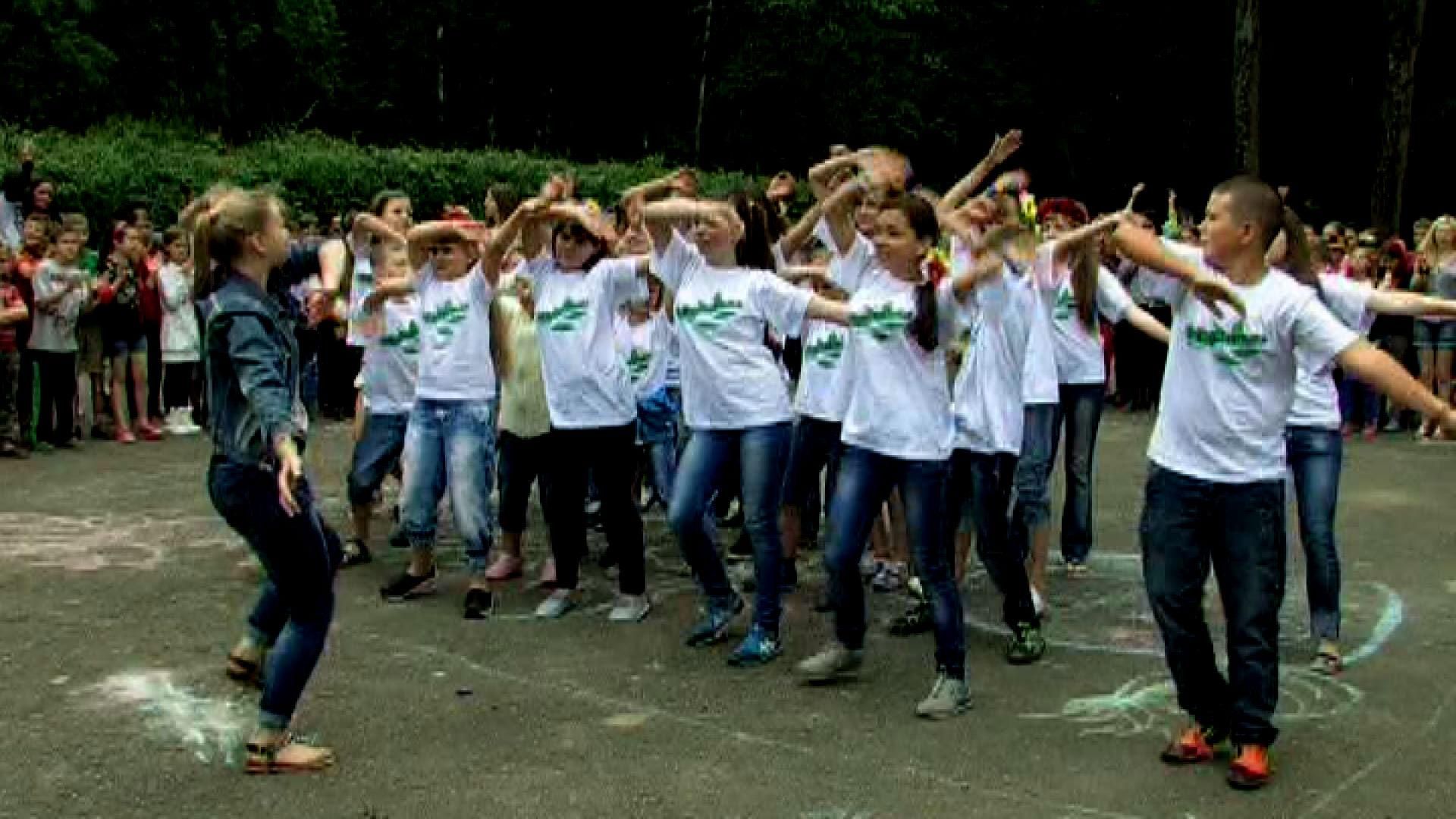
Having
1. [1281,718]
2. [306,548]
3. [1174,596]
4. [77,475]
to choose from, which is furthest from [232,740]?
[77,475]

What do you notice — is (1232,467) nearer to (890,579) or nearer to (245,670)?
(890,579)

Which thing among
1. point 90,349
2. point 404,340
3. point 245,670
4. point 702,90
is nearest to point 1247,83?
point 702,90

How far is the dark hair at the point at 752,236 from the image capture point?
7.34 meters

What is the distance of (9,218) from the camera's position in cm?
1614

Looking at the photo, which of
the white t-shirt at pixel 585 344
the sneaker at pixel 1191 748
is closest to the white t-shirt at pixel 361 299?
the white t-shirt at pixel 585 344

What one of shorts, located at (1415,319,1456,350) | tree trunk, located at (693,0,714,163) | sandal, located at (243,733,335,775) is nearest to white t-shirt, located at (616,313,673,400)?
sandal, located at (243,733,335,775)

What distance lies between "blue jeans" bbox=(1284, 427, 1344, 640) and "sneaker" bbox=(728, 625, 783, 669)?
234cm

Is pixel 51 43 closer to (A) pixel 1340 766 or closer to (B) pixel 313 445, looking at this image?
(B) pixel 313 445

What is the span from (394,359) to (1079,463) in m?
3.67

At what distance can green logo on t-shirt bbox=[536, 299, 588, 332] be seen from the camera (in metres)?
7.68

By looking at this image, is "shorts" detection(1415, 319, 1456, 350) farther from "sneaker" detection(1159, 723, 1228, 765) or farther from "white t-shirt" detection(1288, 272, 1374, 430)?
"sneaker" detection(1159, 723, 1228, 765)

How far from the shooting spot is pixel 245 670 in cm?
640

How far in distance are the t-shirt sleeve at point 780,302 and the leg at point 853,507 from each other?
75 centimetres

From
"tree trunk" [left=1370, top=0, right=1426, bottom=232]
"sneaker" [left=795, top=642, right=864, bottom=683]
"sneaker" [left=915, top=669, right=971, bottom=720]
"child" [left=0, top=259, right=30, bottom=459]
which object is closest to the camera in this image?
"sneaker" [left=915, top=669, right=971, bottom=720]
